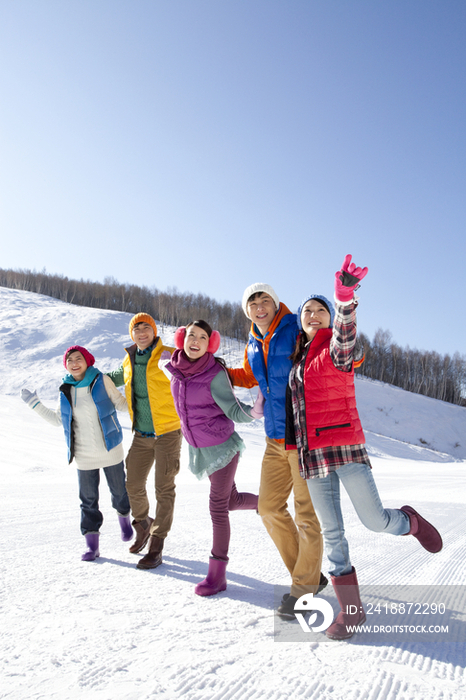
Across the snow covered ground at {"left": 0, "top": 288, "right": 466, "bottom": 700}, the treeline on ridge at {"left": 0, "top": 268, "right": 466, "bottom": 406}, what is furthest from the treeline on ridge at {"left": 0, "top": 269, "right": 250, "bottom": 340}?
the snow covered ground at {"left": 0, "top": 288, "right": 466, "bottom": 700}

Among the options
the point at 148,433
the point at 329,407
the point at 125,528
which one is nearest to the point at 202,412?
the point at 148,433

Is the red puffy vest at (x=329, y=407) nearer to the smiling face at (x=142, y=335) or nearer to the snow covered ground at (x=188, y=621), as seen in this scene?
the snow covered ground at (x=188, y=621)

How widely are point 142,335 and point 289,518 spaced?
6.92 ft

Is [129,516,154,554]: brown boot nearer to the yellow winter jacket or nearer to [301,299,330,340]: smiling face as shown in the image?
the yellow winter jacket

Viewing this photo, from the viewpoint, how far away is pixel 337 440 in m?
2.27

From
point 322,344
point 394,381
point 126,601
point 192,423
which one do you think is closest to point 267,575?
point 126,601

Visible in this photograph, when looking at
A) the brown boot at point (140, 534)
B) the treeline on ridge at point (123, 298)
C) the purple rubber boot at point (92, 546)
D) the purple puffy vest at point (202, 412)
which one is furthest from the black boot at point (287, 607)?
the treeline on ridge at point (123, 298)

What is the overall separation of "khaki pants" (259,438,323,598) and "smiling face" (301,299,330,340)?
785 mm

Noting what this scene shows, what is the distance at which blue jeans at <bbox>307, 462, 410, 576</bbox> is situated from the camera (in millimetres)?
2260

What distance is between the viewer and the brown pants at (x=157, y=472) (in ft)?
11.2

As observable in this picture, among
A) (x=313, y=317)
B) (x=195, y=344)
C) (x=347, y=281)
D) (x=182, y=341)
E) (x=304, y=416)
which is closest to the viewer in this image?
(x=347, y=281)

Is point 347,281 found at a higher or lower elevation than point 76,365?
higher

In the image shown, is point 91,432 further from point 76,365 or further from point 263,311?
point 263,311

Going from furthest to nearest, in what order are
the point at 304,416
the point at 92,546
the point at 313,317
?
the point at 92,546 → the point at 313,317 → the point at 304,416
